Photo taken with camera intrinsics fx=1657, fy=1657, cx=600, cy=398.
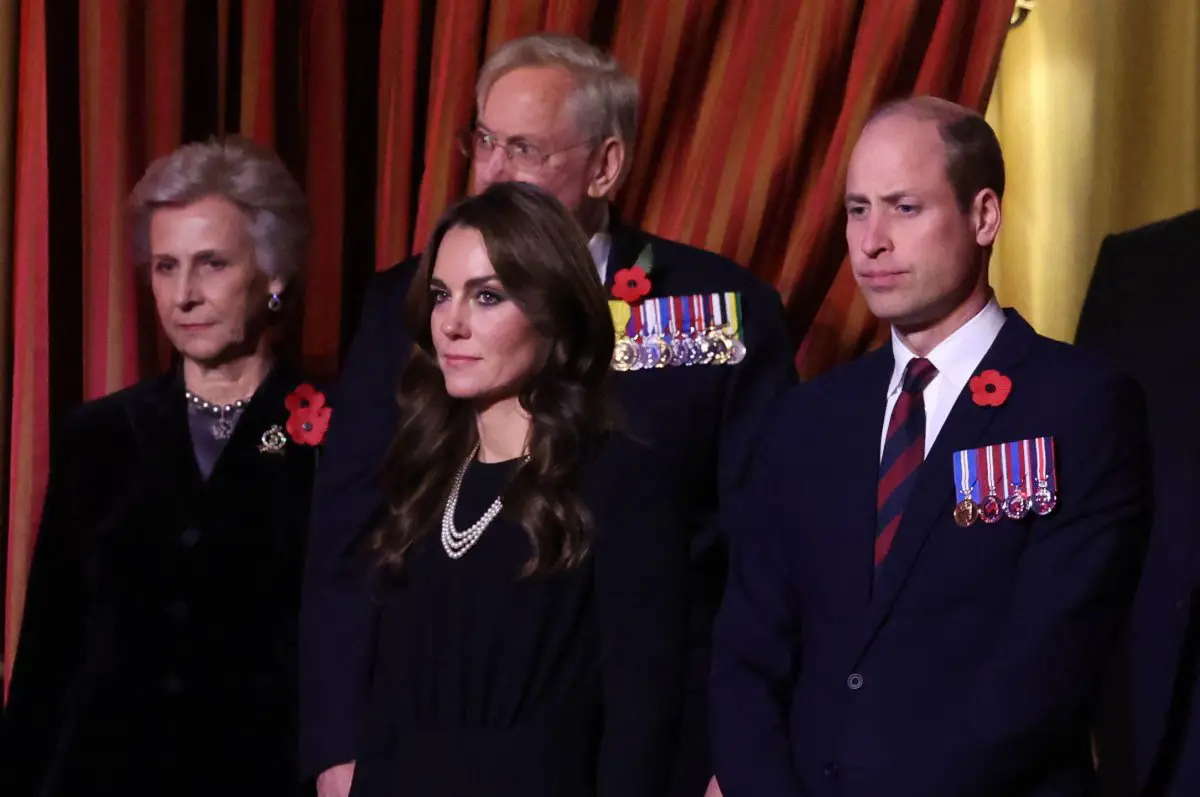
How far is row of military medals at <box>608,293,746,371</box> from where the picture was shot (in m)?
2.48

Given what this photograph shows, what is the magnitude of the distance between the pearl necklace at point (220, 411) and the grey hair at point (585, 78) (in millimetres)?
620

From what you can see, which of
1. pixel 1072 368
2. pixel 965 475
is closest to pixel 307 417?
pixel 965 475

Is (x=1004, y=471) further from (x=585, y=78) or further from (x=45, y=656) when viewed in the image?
(x=45, y=656)

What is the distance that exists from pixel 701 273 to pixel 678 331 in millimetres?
118

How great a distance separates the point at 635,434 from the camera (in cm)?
234

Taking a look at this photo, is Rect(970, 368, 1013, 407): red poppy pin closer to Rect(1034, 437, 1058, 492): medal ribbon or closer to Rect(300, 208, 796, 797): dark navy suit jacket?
Rect(1034, 437, 1058, 492): medal ribbon

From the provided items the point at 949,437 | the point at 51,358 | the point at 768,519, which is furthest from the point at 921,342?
the point at 51,358

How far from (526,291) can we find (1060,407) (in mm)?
700

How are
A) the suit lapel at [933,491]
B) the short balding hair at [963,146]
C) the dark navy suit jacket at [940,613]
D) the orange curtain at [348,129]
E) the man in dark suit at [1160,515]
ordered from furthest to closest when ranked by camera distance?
the orange curtain at [348,129]
the man in dark suit at [1160,515]
the short balding hair at [963,146]
the suit lapel at [933,491]
the dark navy suit jacket at [940,613]

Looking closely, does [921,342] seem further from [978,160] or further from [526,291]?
[526,291]

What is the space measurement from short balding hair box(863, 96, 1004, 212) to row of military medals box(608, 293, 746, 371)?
423 millimetres

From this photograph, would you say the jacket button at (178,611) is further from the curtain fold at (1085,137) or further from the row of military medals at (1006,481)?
the curtain fold at (1085,137)

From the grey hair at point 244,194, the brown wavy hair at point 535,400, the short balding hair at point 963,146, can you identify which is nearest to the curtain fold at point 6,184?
the grey hair at point 244,194

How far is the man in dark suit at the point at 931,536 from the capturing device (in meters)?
1.90
